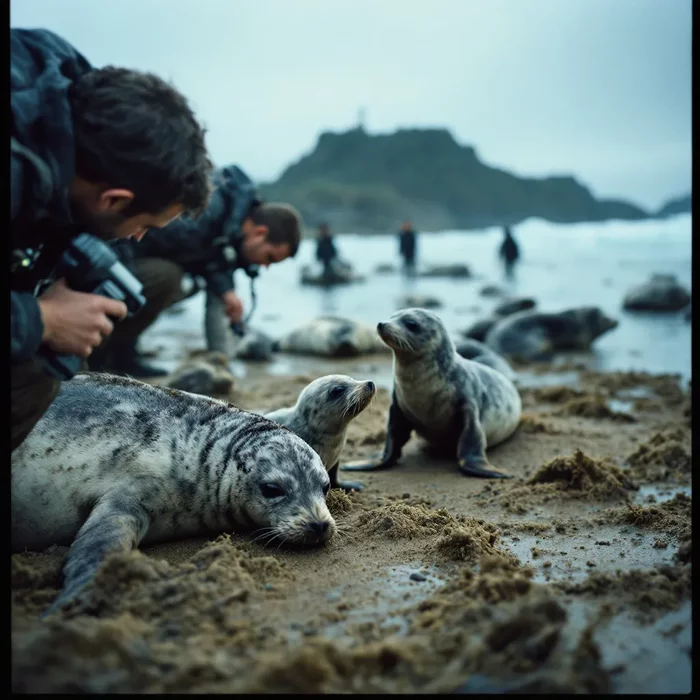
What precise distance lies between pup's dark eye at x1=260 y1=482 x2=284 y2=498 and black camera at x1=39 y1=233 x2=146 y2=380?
92cm

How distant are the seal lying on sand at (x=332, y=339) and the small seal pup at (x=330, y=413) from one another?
197 inches

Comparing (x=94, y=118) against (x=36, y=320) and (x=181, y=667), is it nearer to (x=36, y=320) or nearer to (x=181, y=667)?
(x=36, y=320)

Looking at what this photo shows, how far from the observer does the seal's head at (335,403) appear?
12.9 ft

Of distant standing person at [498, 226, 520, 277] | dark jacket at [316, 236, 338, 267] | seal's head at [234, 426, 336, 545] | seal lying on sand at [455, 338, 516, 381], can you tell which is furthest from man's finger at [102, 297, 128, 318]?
distant standing person at [498, 226, 520, 277]

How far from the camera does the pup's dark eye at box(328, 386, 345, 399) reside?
157 inches

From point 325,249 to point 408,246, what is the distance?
20.0 ft

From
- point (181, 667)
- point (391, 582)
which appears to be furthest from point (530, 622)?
point (181, 667)

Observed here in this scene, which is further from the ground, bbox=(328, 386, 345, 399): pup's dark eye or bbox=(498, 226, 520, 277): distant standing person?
bbox=(498, 226, 520, 277): distant standing person

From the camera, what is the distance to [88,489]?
9.79 ft

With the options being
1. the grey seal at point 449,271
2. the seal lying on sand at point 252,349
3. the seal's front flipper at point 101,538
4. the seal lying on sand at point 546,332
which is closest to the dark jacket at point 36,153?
the seal's front flipper at point 101,538

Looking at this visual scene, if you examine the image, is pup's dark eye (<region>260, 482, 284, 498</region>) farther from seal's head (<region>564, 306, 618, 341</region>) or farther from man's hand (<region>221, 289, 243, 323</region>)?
seal's head (<region>564, 306, 618, 341</region>)

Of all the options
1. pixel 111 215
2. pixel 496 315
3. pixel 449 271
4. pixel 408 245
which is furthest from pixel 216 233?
pixel 408 245

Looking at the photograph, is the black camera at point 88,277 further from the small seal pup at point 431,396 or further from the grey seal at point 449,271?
the grey seal at point 449,271

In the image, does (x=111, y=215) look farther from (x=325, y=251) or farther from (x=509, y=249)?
(x=509, y=249)
